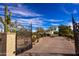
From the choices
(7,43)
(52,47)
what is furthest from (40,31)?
(7,43)

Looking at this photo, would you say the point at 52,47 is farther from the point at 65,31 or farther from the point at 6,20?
the point at 6,20

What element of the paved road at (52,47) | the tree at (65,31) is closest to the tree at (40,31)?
the paved road at (52,47)

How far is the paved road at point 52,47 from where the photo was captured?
2180mm

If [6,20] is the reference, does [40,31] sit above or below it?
below

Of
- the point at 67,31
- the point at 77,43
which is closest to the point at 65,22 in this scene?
the point at 67,31

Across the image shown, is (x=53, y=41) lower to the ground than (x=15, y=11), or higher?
lower

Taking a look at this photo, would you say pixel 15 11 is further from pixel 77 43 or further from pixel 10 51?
pixel 77 43

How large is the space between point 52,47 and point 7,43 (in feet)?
1.48

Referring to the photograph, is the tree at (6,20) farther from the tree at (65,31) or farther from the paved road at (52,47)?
the tree at (65,31)

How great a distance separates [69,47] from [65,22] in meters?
0.25

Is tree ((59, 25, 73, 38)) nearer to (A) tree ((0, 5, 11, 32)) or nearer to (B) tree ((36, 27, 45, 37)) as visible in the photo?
(B) tree ((36, 27, 45, 37))

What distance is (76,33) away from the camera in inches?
86.4

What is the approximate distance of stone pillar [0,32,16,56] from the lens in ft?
7.22

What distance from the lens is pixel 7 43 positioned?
2205 millimetres
